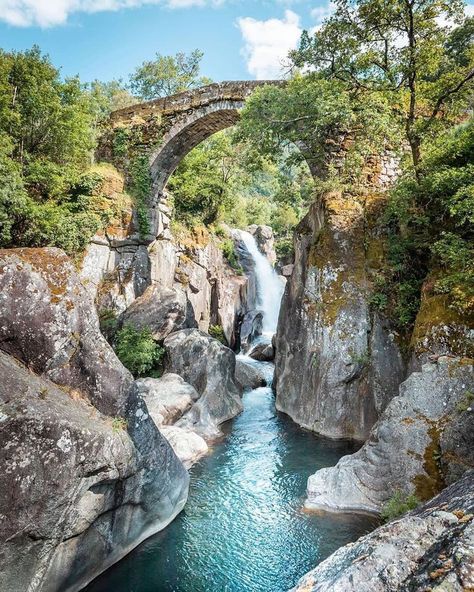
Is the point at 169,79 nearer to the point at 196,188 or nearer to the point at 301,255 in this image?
the point at 196,188

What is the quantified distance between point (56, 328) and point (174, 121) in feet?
47.3

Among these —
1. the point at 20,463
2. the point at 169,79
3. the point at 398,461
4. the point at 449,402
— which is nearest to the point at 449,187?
the point at 449,402

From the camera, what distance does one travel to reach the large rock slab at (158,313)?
1386cm

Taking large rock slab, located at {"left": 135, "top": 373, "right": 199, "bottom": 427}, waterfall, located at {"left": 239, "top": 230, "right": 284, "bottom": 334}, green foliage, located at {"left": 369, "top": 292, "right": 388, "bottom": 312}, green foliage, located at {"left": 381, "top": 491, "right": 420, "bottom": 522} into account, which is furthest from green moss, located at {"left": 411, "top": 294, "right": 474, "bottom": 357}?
waterfall, located at {"left": 239, "top": 230, "right": 284, "bottom": 334}

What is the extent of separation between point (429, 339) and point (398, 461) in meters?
2.38

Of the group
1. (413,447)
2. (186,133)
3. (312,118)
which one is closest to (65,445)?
(413,447)

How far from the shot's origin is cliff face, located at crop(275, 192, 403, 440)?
953cm

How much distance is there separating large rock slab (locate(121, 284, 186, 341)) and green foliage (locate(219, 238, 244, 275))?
25.8ft

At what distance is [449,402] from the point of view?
248 inches

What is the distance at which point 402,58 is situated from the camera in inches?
404

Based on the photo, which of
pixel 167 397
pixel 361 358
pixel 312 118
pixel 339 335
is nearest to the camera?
pixel 361 358

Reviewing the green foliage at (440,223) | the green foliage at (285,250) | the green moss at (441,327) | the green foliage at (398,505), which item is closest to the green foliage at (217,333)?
the green foliage at (285,250)

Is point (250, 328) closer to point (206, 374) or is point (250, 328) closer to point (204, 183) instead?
point (204, 183)

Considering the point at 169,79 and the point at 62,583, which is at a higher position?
the point at 169,79
